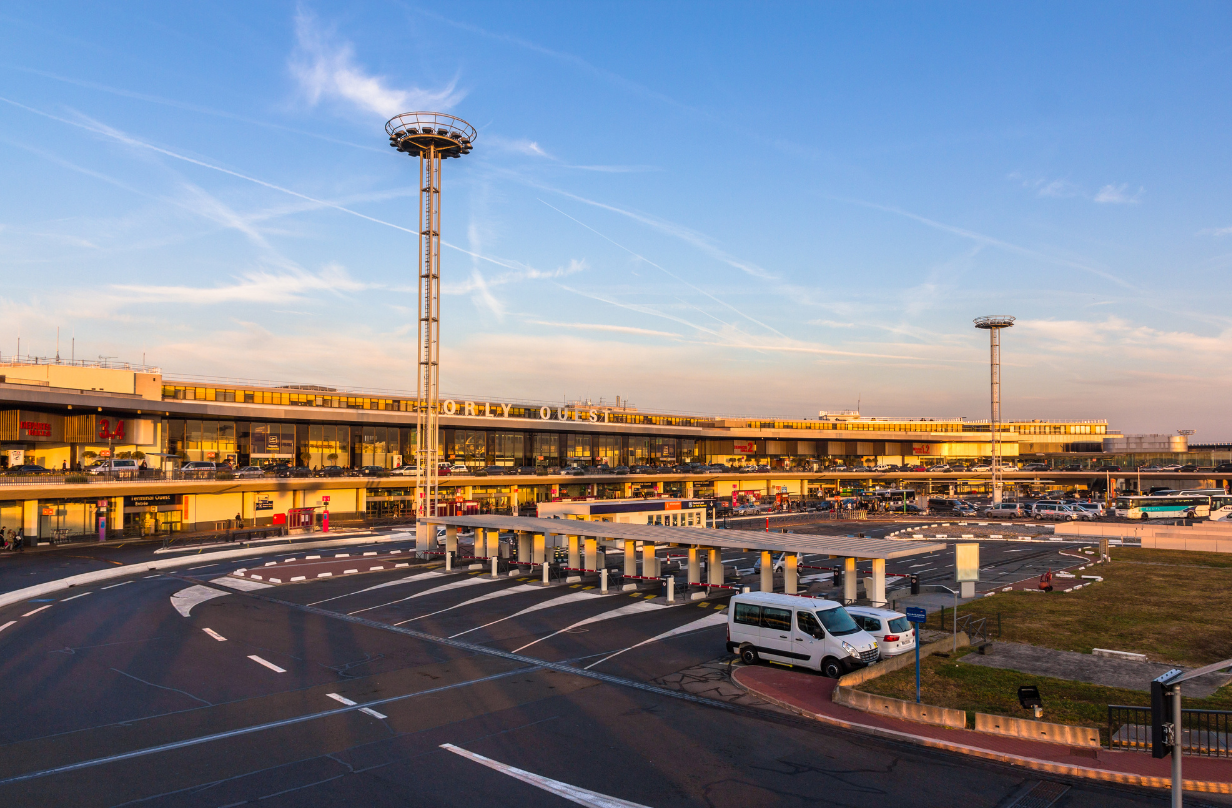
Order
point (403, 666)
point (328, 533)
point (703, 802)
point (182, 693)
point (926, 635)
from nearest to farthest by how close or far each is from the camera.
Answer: point (703, 802)
point (182, 693)
point (403, 666)
point (926, 635)
point (328, 533)

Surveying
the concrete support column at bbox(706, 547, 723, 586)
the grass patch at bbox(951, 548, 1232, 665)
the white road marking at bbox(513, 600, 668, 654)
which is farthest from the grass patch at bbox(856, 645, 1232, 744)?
the concrete support column at bbox(706, 547, 723, 586)

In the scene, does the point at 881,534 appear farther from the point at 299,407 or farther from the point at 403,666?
the point at 299,407

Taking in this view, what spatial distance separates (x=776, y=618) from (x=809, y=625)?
39.9 inches

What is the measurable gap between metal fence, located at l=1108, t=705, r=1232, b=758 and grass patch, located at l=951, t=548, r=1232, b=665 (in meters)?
7.48

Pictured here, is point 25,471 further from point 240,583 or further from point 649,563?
point 649,563

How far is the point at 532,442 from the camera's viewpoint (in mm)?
109250

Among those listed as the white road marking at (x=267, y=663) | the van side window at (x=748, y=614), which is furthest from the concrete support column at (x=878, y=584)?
the white road marking at (x=267, y=663)

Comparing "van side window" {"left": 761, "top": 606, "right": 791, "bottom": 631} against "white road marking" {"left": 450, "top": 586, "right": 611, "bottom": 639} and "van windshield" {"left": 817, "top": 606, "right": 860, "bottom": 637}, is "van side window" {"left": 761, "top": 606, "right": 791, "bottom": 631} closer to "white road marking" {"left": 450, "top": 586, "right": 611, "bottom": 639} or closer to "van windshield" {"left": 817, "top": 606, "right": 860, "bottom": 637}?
"van windshield" {"left": 817, "top": 606, "right": 860, "bottom": 637}

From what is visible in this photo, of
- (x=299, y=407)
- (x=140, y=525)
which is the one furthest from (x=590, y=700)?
(x=299, y=407)

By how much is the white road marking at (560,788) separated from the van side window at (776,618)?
1014cm

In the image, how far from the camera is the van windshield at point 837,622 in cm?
2148

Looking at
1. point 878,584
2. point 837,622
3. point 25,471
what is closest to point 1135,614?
point 878,584

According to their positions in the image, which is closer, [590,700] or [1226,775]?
[1226,775]

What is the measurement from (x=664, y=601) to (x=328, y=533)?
42856 millimetres
